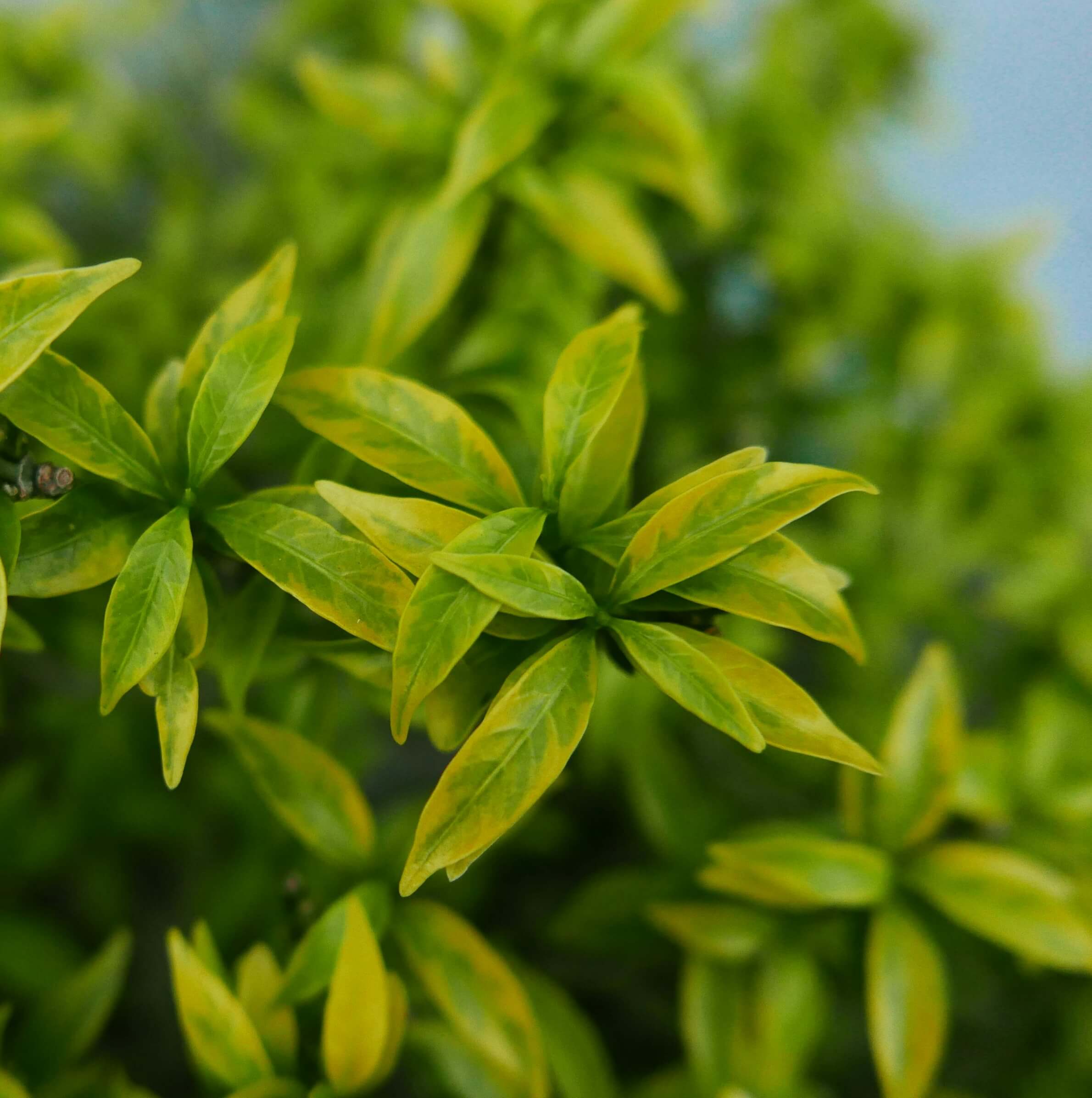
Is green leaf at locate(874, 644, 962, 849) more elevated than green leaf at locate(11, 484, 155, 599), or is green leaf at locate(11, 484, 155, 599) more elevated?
green leaf at locate(11, 484, 155, 599)

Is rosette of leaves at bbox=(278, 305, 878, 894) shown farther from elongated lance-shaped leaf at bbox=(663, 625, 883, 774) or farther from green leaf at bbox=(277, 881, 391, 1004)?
green leaf at bbox=(277, 881, 391, 1004)

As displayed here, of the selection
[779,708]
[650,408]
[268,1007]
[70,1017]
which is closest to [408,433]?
[779,708]

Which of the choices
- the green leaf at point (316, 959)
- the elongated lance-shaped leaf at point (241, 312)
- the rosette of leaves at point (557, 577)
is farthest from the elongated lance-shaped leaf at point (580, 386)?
the green leaf at point (316, 959)

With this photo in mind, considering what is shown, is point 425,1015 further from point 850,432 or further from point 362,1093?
point 850,432

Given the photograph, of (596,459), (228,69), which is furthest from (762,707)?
(228,69)

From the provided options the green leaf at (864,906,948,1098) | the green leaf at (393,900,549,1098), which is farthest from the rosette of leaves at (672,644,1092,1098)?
the green leaf at (393,900,549,1098)

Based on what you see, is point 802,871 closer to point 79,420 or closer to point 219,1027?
point 219,1027

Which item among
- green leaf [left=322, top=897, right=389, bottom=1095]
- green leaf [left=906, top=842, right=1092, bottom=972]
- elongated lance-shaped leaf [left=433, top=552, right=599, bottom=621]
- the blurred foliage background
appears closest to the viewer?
elongated lance-shaped leaf [left=433, top=552, right=599, bottom=621]
